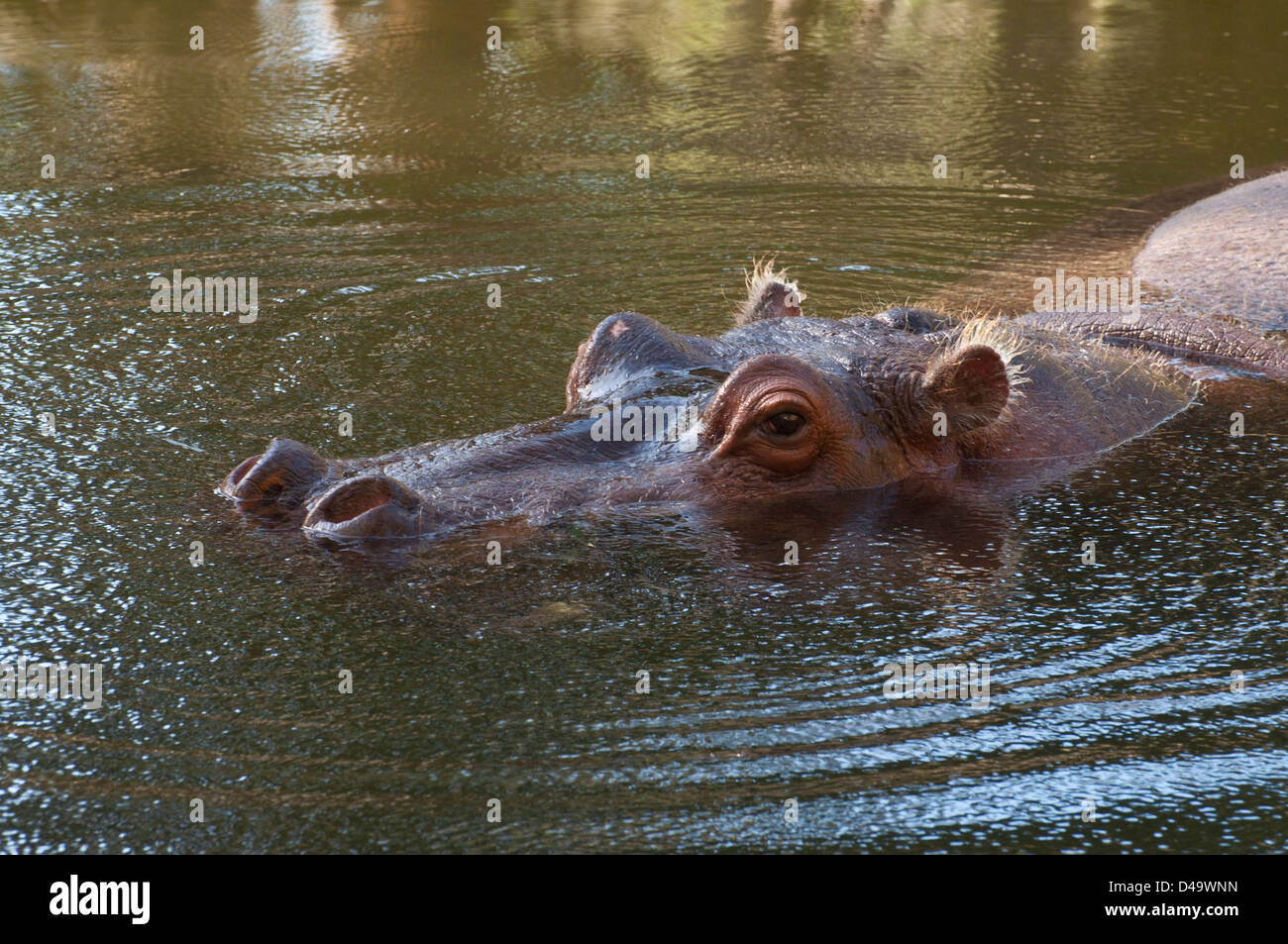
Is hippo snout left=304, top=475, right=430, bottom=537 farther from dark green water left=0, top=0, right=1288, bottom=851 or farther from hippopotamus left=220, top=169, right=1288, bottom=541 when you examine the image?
dark green water left=0, top=0, right=1288, bottom=851

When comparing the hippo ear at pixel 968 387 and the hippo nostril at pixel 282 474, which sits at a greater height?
the hippo ear at pixel 968 387

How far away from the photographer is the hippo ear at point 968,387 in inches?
240

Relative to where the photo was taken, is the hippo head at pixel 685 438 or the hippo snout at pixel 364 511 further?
the hippo head at pixel 685 438

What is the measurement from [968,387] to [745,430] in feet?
3.38

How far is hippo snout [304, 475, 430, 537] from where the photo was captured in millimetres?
5121

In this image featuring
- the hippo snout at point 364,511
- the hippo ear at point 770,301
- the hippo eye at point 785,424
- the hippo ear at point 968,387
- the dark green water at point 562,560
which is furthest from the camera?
the hippo ear at point 770,301

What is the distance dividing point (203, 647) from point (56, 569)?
3.12 ft

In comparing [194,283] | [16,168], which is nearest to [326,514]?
[194,283]

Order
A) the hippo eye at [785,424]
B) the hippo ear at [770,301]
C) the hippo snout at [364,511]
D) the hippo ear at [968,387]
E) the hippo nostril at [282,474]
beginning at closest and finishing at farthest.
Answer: the hippo snout at [364,511] → the hippo nostril at [282,474] → the hippo eye at [785,424] → the hippo ear at [968,387] → the hippo ear at [770,301]

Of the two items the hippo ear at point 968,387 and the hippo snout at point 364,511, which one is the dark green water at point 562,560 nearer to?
the hippo snout at point 364,511

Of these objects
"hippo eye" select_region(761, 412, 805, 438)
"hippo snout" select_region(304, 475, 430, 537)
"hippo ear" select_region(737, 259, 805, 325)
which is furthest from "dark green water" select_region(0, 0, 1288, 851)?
"hippo ear" select_region(737, 259, 805, 325)

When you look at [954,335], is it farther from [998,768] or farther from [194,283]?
[194,283]

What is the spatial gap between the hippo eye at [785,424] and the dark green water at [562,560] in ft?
1.07

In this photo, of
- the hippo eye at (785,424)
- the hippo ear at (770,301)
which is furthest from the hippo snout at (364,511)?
the hippo ear at (770,301)
